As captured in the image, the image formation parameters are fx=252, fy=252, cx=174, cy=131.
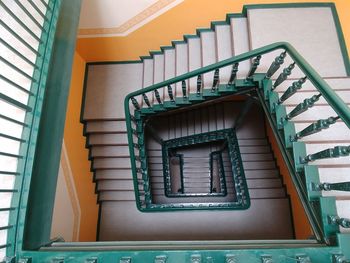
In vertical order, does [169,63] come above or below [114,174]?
above

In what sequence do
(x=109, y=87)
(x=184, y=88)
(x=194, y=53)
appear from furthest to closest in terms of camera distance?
(x=109, y=87) → (x=194, y=53) → (x=184, y=88)

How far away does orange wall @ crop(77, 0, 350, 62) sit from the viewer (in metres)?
4.26

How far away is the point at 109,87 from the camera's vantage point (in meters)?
5.04

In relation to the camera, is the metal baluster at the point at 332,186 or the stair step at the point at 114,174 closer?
the metal baluster at the point at 332,186

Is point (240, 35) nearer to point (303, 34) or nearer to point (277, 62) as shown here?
point (303, 34)

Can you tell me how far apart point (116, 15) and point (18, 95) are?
9.90 feet

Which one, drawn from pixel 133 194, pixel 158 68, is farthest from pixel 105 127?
pixel 158 68

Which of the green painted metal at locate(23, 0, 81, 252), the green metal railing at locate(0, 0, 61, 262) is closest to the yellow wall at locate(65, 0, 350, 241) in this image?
the green painted metal at locate(23, 0, 81, 252)

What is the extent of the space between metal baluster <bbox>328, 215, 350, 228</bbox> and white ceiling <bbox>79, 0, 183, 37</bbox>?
389 centimetres

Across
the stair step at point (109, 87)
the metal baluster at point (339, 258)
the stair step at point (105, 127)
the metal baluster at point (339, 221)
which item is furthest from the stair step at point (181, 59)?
the metal baluster at point (339, 258)

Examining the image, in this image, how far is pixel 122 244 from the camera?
1.83 metres

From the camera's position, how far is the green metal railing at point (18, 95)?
1707mm

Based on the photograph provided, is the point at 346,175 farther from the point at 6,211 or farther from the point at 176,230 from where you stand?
the point at 176,230

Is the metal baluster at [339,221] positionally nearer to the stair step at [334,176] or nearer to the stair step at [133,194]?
the stair step at [334,176]
